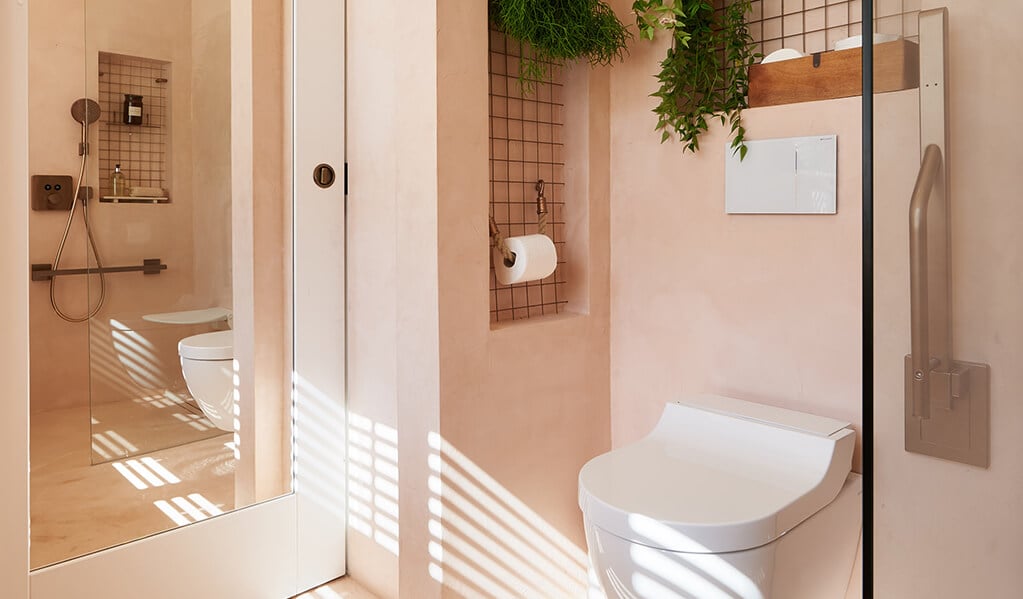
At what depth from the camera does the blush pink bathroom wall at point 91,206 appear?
1.49 meters

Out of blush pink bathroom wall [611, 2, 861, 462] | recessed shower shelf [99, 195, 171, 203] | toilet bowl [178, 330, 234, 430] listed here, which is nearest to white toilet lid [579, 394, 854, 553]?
blush pink bathroom wall [611, 2, 861, 462]

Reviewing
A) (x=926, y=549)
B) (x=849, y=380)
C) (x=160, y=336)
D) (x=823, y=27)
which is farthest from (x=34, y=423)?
(x=823, y=27)

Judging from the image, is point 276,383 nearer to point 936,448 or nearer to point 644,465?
point 644,465

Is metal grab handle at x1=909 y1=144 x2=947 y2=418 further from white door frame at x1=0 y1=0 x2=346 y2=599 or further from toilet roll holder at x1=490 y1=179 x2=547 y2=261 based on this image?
white door frame at x1=0 y1=0 x2=346 y2=599

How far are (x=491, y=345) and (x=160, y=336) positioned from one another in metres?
0.81

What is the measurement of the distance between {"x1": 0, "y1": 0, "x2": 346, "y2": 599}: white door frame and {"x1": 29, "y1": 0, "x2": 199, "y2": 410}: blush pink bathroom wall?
298 millimetres

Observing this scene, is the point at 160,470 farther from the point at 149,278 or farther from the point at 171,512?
the point at 149,278

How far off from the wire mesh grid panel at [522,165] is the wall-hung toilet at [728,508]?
549mm

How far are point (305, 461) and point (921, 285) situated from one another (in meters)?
1.71

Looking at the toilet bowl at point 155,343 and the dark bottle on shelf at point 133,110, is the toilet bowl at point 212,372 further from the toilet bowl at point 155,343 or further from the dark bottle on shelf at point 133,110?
the dark bottle on shelf at point 133,110

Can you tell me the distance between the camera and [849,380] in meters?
1.58

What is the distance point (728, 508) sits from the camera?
1266 mm

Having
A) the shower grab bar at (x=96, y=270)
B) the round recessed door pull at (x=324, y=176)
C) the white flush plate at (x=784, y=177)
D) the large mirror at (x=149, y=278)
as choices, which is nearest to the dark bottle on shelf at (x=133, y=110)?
the large mirror at (x=149, y=278)

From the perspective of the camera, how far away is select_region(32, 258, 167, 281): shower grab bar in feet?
4.93
